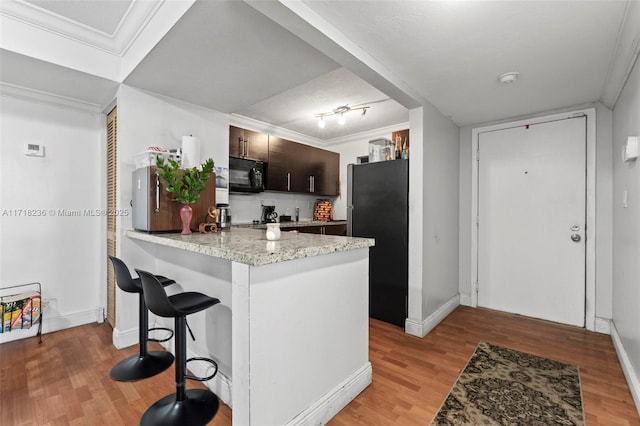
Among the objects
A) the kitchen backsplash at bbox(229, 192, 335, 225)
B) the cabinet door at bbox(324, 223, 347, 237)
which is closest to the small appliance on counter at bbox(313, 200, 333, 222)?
the kitchen backsplash at bbox(229, 192, 335, 225)

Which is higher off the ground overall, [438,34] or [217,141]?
[438,34]

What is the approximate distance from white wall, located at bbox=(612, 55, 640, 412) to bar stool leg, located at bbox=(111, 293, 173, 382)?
3.13 m

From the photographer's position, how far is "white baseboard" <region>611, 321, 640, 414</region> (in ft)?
6.02

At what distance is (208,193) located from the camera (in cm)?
249

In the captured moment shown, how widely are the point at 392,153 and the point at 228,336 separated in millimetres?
2510

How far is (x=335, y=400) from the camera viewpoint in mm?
1742

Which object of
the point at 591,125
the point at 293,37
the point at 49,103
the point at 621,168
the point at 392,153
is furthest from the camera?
the point at 392,153

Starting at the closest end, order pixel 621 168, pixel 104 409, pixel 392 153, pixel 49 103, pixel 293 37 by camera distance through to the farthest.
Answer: pixel 104 409 → pixel 293 37 → pixel 621 168 → pixel 49 103 → pixel 392 153

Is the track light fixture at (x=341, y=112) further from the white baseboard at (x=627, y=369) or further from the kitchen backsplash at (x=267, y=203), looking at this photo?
the white baseboard at (x=627, y=369)

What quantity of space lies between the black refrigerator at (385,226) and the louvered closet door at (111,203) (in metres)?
2.37

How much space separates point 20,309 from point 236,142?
8.48 ft

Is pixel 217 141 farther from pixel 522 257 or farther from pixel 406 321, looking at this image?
pixel 522 257

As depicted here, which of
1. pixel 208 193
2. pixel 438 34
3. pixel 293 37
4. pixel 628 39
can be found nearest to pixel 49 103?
pixel 208 193

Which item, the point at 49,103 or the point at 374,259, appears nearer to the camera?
the point at 49,103
